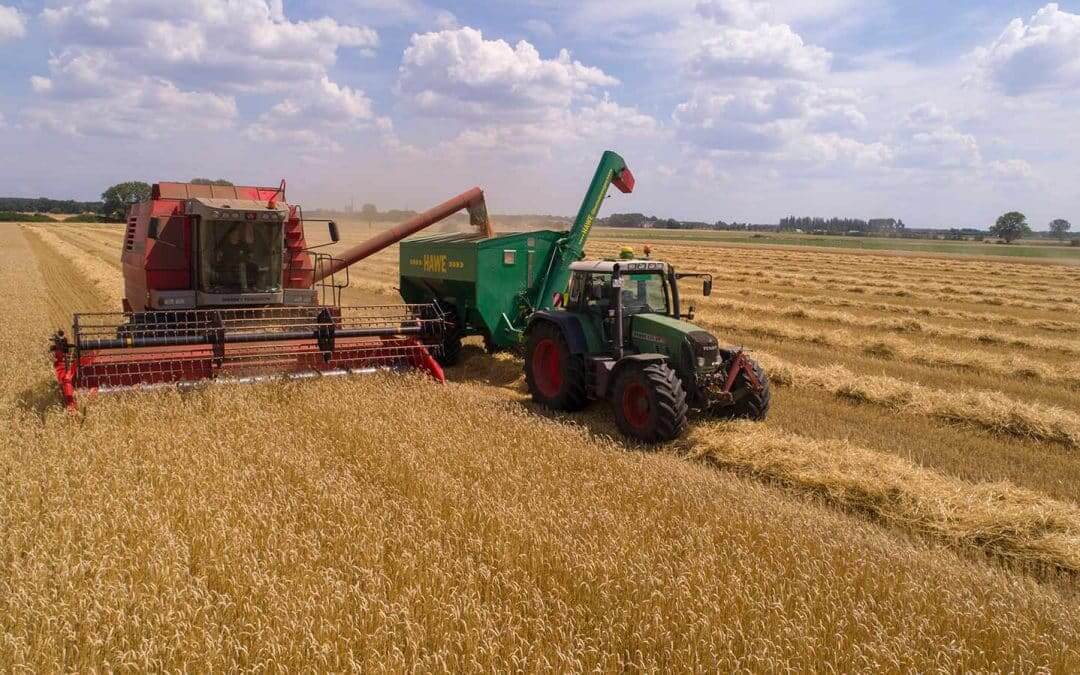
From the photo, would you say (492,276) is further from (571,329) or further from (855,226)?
(855,226)

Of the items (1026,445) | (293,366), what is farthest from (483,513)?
(1026,445)

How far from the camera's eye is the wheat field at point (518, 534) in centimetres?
327

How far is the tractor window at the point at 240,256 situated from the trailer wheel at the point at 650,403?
5106mm

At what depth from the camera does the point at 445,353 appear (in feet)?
34.4

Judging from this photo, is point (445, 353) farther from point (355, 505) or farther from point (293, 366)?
point (355, 505)

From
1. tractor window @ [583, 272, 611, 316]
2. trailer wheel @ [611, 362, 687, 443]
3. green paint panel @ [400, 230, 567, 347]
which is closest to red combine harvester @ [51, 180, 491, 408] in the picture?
green paint panel @ [400, 230, 567, 347]

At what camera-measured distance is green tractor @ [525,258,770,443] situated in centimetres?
667

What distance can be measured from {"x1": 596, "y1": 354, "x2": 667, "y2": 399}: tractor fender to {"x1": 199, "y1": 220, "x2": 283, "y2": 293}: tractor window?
4.78 metres

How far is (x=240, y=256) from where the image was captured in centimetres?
915

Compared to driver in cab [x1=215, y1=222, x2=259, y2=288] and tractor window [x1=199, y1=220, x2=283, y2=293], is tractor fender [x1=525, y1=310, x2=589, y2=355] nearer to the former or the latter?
tractor window [x1=199, y1=220, x2=283, y2=293]

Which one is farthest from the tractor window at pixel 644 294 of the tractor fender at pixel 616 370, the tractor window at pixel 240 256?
the tractor window at pixel 240 256

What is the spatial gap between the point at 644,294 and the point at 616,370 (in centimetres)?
116

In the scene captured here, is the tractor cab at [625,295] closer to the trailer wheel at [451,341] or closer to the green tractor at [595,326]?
the green tractor at [595,326]

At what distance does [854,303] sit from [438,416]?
13368 millimetres
